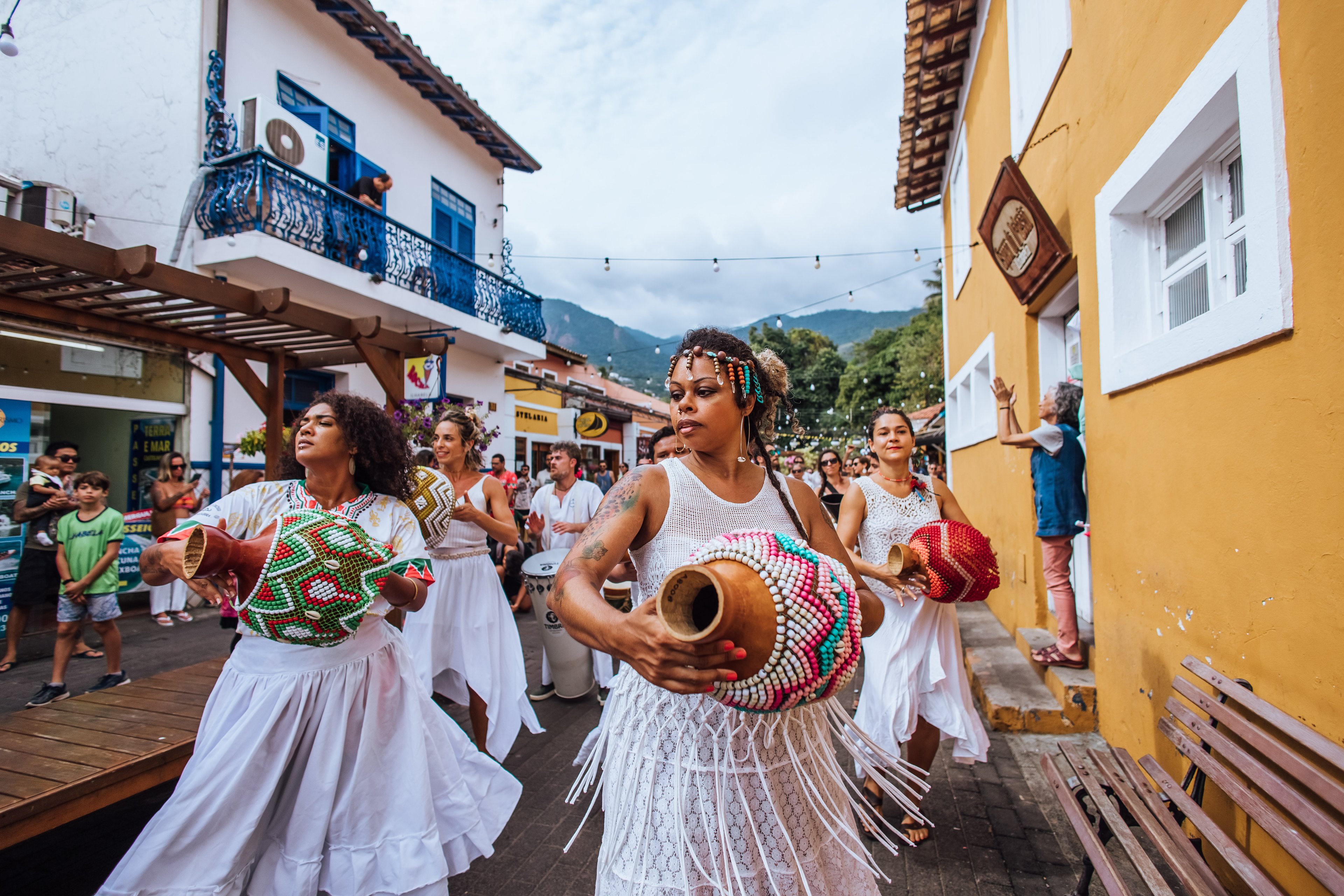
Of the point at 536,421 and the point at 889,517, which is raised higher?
the point at 536,421

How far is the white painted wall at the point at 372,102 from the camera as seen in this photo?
8.70 m

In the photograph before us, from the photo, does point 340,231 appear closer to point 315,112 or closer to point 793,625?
point 315,112

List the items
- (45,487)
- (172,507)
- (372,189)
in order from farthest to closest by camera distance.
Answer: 1. (372,189)
2. (172,507)
3. (45,487)

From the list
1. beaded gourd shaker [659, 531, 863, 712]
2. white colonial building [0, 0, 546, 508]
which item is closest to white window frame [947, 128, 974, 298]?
white colonial building [0, 0, 546, 508]

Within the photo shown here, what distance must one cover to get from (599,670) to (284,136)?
821cm

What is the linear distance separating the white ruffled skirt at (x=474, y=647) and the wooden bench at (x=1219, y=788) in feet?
9.07

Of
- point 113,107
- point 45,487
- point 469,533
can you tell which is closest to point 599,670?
point 469,533

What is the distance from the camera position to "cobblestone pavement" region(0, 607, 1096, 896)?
266 cm

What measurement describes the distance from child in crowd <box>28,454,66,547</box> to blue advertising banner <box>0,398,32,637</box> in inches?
14.5

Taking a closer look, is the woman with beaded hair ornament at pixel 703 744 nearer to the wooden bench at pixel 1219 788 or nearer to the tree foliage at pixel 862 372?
the wooden bench at pixel 1219 788

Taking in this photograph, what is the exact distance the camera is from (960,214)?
8.39 m

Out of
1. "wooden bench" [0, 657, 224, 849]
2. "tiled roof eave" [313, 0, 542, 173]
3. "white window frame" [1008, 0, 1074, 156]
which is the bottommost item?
"wooden bench" [0, 657, 224, 849]

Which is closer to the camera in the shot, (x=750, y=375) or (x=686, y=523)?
(x=686, y=523)

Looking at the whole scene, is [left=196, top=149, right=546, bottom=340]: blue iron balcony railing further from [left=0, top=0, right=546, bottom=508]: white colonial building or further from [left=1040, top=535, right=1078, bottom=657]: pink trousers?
[left=1040, top=535, right=1078, bottom=657]: pink trousers
